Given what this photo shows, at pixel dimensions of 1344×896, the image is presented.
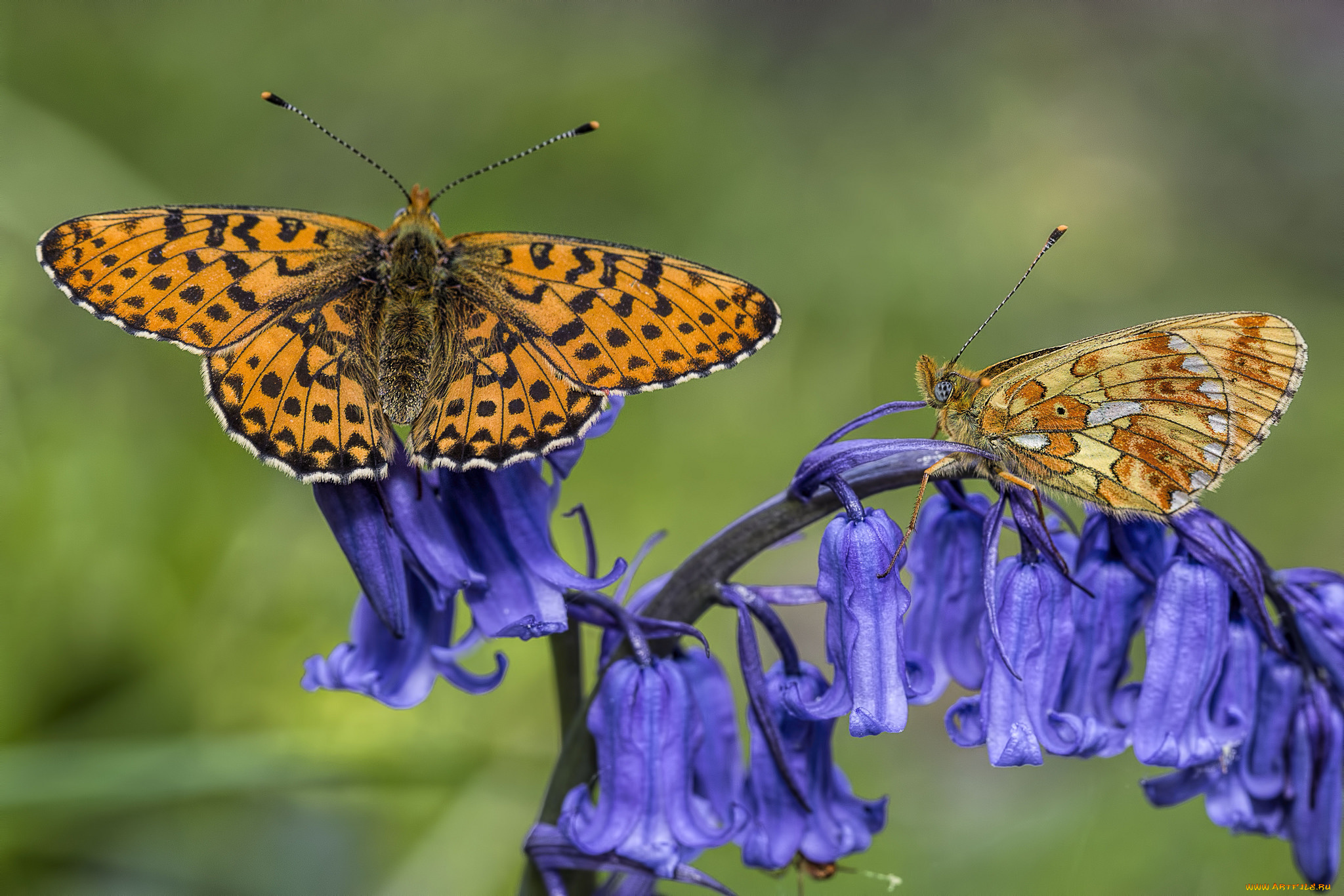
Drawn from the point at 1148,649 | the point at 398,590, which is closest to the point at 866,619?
the point at 1148,649

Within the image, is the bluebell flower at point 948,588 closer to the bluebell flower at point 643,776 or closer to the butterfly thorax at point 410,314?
the bluebell flower at point 643,776

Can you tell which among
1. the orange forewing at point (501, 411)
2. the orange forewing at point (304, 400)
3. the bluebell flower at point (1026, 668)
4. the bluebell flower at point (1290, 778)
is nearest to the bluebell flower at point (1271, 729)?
the bluebell flower at point (1290, 778)

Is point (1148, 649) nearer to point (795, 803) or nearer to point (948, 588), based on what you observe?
point (948, 588)

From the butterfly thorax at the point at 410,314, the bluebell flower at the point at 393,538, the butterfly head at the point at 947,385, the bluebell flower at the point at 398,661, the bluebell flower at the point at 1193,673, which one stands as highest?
the butterfly thorax at the point at 410,314

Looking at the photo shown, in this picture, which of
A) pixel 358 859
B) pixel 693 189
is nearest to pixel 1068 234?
pixel 693 189

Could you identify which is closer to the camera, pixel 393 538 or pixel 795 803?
pixel 393 538

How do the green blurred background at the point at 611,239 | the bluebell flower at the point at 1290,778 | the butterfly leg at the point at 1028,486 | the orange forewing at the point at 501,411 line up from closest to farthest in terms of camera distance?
the butterfly leg at the point at 1028,486 < the orange forewing at the point at 501,411 < the bluebell flower at the point at 1290,778 < the green blurred background at the point at 611,239

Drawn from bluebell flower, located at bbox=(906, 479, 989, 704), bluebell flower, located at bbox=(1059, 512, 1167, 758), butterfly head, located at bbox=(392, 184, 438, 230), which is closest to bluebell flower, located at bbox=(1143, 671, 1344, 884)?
bluebell flower, located at bbox=(1059, 512, 1167, 758)
